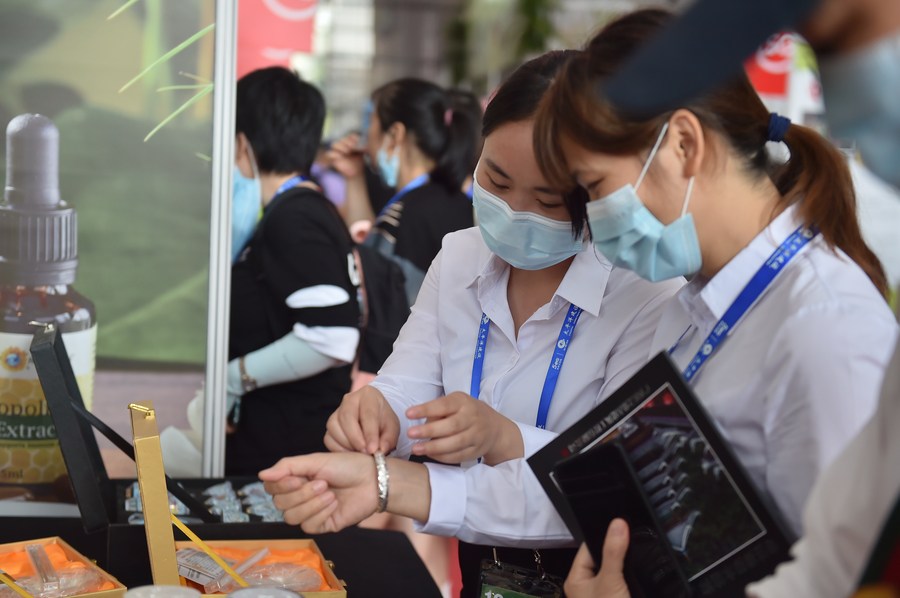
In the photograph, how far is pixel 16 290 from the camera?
6.33 ft

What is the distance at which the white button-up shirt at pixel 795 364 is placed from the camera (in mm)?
1031

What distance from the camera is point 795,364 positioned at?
1.06 metres

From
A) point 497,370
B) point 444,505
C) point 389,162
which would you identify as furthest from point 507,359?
point 389,162

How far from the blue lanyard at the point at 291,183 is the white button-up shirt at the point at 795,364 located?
5.25 ft

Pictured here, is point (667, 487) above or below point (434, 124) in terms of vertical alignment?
below

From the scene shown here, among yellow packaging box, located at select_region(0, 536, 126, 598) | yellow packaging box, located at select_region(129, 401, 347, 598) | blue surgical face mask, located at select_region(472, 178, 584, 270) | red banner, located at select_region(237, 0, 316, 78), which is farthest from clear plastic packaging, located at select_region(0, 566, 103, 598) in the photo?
red banner, located at select_region(237, 0, 316, 78)

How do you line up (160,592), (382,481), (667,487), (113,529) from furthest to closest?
(113,529) → (382,481) → (667,487) → (160,592)

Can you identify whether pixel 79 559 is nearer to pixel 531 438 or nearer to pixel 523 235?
A: pixel 531 438

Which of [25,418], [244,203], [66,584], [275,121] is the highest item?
[275,121]

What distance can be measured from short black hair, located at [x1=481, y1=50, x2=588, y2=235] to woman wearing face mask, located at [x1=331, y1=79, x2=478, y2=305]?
2.06 m

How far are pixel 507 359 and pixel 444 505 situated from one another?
31 centimetres

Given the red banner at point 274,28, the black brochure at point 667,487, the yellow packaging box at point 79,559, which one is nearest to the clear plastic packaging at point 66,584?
the yellow packaging box at point 79,559

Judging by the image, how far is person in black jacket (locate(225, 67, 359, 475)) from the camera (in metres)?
2.45

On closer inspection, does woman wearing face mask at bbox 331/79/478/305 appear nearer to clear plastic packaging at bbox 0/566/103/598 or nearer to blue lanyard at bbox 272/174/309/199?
blue lanyard at bbox 272/174/309/199
